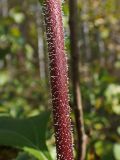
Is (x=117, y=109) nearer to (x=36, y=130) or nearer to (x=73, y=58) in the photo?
(x=73, y=58)

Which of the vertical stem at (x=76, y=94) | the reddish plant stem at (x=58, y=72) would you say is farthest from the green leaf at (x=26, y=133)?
the reddish plant stem at (x=58, y=72)

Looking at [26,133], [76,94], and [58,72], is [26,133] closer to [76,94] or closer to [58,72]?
[76,94]

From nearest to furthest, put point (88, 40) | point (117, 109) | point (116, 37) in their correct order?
1. point (117, 109)
2. point (116, 37)
3. point (88, 40)

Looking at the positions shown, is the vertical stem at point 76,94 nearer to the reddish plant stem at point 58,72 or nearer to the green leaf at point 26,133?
the green leaf at point 26,133

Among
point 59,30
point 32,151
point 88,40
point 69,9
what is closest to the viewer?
point 59,30

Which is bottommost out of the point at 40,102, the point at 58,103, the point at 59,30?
the point at 40,102

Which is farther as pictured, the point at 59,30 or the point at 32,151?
the point at 32,151

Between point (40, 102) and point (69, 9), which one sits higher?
point (69, 9)

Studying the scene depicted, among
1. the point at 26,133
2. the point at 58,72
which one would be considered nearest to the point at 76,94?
the point at 26,133

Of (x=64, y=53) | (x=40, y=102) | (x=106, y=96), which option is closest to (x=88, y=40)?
(x=40, y=102)
